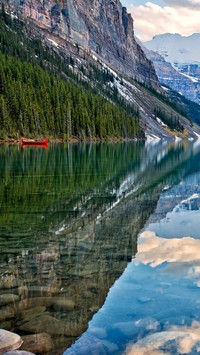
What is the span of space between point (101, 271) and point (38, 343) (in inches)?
206

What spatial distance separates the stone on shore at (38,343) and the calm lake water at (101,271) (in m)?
0.16

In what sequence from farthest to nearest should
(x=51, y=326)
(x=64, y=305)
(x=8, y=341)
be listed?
(x=64, y=305)
(x=51, y=326)
(x=8, y=341)

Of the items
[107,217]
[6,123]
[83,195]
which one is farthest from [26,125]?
[107,217]

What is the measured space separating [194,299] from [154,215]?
1299 centimetres

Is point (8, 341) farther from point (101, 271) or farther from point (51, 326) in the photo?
point (101, 271)

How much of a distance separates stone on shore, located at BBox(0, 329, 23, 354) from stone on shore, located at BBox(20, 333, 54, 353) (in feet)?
0.56

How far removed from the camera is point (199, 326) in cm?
1077

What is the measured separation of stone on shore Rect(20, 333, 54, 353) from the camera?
9.25m

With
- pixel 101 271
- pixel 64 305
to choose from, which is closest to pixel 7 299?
pixel 64 305

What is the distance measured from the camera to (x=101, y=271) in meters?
14.6

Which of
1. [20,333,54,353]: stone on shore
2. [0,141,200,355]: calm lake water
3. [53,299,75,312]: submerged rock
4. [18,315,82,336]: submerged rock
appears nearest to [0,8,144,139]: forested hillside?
[0,141,200,355]: calm lake water

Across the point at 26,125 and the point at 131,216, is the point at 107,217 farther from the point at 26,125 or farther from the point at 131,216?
the point at 26,125

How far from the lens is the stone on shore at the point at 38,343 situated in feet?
30.3

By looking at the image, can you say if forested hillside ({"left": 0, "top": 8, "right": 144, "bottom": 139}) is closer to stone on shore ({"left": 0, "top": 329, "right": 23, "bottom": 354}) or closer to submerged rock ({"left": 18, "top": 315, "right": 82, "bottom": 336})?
submerged rock ({"left": 18, "top": 315, "right": 82, "bottom": 336})
